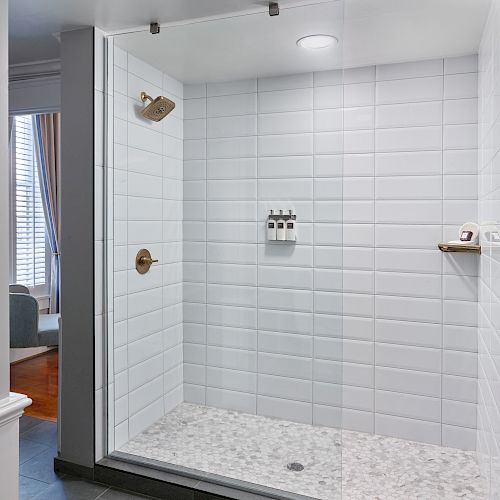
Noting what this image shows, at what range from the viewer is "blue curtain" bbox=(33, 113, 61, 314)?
4559 millimetres

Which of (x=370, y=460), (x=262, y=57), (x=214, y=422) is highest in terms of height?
(x=262, y=57)

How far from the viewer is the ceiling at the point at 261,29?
6.45ft

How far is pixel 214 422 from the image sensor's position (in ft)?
7.95

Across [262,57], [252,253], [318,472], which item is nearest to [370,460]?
[318,472]

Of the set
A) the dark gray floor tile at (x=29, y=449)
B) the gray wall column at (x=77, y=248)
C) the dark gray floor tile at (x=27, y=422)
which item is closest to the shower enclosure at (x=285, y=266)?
the gray wall column at (x=77, y=248)

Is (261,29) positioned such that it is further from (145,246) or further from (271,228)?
(145,246)

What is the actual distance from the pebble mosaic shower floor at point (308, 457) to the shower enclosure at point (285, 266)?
0.01 metres

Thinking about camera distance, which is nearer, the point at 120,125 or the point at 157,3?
the point at 157,3

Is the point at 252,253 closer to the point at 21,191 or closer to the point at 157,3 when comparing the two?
the point at 157,3

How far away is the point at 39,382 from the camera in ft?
12.5

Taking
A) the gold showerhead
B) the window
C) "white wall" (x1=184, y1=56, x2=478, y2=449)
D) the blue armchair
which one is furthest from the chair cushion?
the gold showerhead

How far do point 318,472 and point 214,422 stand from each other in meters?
0.58

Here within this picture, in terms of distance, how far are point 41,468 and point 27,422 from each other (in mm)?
673

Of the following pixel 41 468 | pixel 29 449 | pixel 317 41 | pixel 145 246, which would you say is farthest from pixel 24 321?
pixel 317 41
